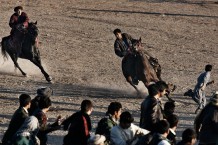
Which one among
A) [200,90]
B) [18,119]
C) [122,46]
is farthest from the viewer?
[122,46]

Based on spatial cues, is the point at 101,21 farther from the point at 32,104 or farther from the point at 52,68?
the point at 32,104

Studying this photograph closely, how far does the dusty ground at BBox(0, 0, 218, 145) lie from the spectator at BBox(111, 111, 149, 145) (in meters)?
3.90

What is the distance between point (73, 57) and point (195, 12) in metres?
14.0

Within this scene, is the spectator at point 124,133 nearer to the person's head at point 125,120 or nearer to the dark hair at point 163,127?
the person's head at point 125,120

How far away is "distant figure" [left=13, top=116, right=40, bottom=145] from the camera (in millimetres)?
10953

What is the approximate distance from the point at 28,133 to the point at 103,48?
1681 cm

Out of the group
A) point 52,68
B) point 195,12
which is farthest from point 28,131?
point 195,12

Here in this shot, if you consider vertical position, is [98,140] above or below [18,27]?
below

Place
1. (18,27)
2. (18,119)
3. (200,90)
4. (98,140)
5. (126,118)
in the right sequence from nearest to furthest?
(98,140) < (126,118) < (18,119) < (200,90) < (18,27)

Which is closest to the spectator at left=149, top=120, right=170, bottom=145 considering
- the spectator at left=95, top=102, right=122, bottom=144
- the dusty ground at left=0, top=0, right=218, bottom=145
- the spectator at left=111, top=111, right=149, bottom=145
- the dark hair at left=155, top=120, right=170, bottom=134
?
the dark hair at left=155, top=120, right=170, bottom=134

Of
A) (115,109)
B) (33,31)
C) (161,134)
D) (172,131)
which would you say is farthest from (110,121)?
(33,31)

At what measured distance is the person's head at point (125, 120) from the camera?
1074 cm

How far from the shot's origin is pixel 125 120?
10.8 m

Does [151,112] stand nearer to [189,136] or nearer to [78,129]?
[78,129]
